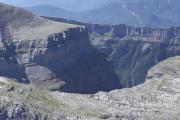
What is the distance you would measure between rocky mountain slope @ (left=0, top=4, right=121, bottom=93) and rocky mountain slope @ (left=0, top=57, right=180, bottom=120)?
23.9 meters

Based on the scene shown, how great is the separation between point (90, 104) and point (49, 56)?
34.6m

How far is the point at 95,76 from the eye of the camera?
107m

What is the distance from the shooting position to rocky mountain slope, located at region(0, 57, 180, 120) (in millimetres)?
59469

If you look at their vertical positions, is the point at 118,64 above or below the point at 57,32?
below

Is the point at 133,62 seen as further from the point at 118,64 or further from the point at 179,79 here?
the point at 179,79

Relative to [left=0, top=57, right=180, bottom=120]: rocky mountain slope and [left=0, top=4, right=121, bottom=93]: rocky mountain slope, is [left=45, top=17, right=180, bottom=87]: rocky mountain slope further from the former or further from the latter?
[left=0, top=57, right=180, bottom=120]: rocky mountain slope

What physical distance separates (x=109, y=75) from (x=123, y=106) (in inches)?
1871

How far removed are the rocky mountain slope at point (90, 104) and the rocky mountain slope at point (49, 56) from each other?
78.5ft

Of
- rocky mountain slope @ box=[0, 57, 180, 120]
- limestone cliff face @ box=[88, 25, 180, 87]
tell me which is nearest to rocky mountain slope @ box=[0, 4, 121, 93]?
rocky mountain slope @ box=[0, 57, 180, 120]

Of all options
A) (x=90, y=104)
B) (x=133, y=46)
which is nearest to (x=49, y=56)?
(x=90, y=104)

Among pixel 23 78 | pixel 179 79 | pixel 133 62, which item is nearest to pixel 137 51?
pixel 133 62

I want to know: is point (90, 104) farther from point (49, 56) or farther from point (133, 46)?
point (133, 46)

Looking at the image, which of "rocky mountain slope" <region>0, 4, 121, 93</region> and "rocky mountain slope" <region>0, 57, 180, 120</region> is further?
"rocky mountain slope" <region>0, 4, 121, 93</region>

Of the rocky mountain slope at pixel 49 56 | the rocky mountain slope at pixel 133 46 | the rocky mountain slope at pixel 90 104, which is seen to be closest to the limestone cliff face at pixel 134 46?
the rocky mountain slope at pixel 133 46
